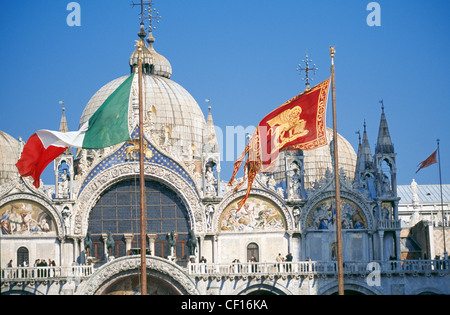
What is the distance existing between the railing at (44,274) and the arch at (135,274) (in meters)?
0.75

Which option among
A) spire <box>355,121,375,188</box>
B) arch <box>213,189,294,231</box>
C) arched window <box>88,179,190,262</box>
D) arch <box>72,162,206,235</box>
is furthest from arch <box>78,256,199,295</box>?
spire <box>355,121,375,188</box>

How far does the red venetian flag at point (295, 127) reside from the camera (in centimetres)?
4894

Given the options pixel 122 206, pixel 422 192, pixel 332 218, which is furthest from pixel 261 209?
pixel 422 192

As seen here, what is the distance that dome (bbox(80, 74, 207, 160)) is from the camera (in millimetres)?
73062

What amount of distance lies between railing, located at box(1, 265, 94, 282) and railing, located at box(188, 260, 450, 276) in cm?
607

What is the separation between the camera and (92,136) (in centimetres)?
4747

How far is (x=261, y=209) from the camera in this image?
63.0 m

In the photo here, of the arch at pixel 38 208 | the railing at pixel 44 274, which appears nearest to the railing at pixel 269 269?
the railing at pixel 44 274

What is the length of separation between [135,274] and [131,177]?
21.6 feet

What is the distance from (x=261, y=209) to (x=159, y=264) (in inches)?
311

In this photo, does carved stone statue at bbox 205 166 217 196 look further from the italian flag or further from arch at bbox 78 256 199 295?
the italian flag

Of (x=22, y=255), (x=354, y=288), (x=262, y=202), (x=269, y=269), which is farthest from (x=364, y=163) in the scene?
(x=22, y=255)

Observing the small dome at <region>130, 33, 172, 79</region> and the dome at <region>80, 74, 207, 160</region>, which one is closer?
the dome at <region>80, 74, 207, 160</region>

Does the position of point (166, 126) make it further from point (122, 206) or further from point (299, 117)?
point (299, 117)
